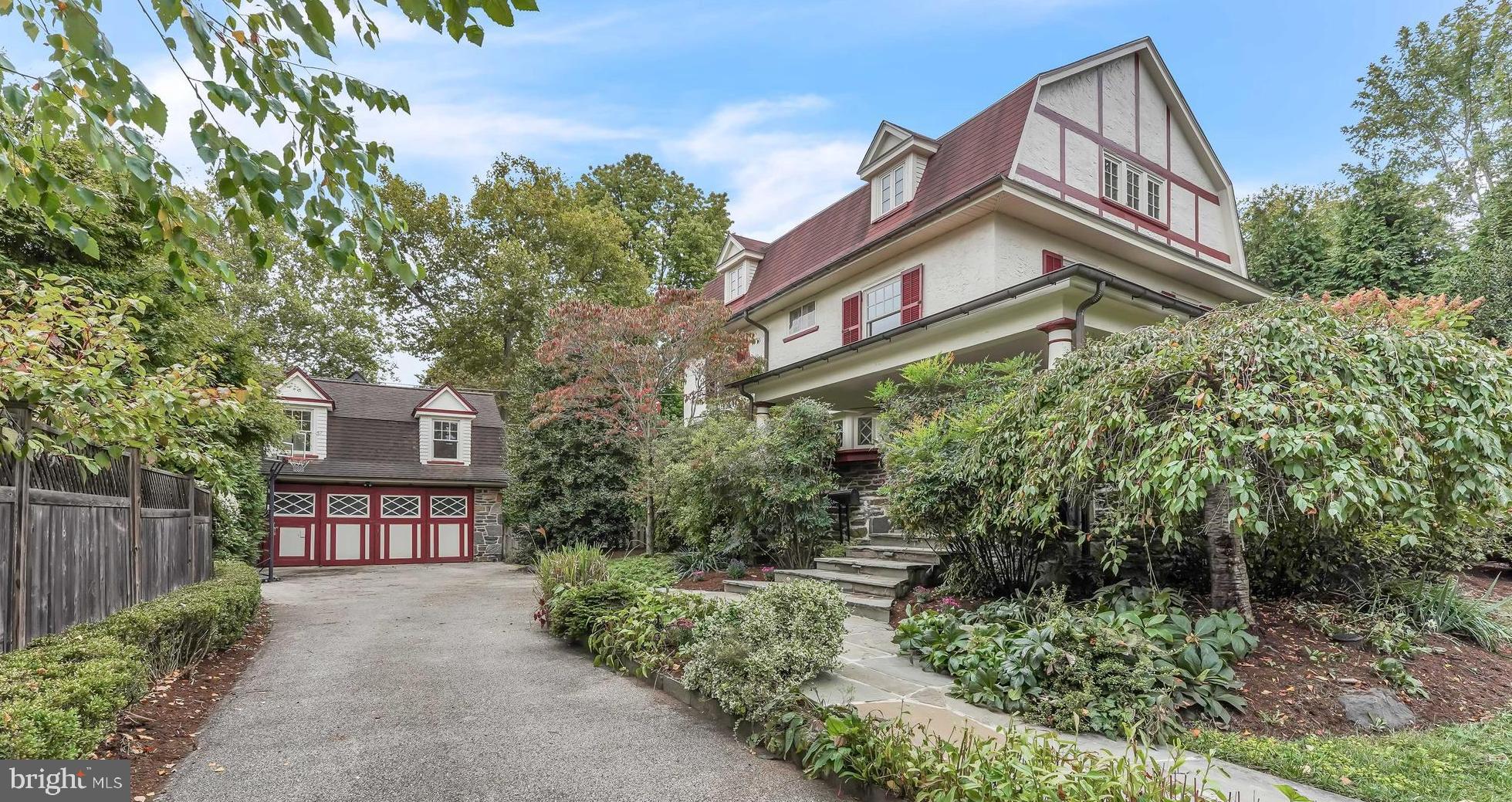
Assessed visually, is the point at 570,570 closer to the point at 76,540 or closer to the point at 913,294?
the point at 76,540

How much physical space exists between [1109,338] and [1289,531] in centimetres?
202

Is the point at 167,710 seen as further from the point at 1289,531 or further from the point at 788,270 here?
the point at 788,270

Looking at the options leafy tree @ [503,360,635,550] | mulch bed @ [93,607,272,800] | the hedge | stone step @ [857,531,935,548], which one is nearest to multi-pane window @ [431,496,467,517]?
leafy tree @ [503,360,635,550]

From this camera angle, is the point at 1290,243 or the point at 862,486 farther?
the point at 1290,243

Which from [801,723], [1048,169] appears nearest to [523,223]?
[1048,169]

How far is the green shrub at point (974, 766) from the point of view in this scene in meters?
2.66

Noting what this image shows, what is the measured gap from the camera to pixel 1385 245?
50.9 ft

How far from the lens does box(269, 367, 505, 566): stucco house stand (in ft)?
56.4

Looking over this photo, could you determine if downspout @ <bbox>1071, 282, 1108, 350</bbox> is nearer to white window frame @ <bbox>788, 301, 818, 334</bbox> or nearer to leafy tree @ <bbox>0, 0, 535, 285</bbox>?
white window frame @ <bbox>788, 301, 818, 334</bbox>

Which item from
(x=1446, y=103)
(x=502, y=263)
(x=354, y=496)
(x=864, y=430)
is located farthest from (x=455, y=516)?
(x=1446, y=103)

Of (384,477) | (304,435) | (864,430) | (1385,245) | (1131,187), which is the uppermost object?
(1131,187)

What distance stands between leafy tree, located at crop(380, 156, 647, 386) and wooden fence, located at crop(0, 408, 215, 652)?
15.4 meters

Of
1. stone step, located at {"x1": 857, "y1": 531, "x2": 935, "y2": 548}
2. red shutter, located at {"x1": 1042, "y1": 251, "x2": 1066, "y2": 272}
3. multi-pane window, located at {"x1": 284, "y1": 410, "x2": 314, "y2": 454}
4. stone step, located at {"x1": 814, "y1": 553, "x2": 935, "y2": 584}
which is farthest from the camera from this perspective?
multi-pane window, located at {"x1": 284, "y1": 410, "x2": 314, "y2": 454}

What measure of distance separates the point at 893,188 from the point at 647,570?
8169 mm
